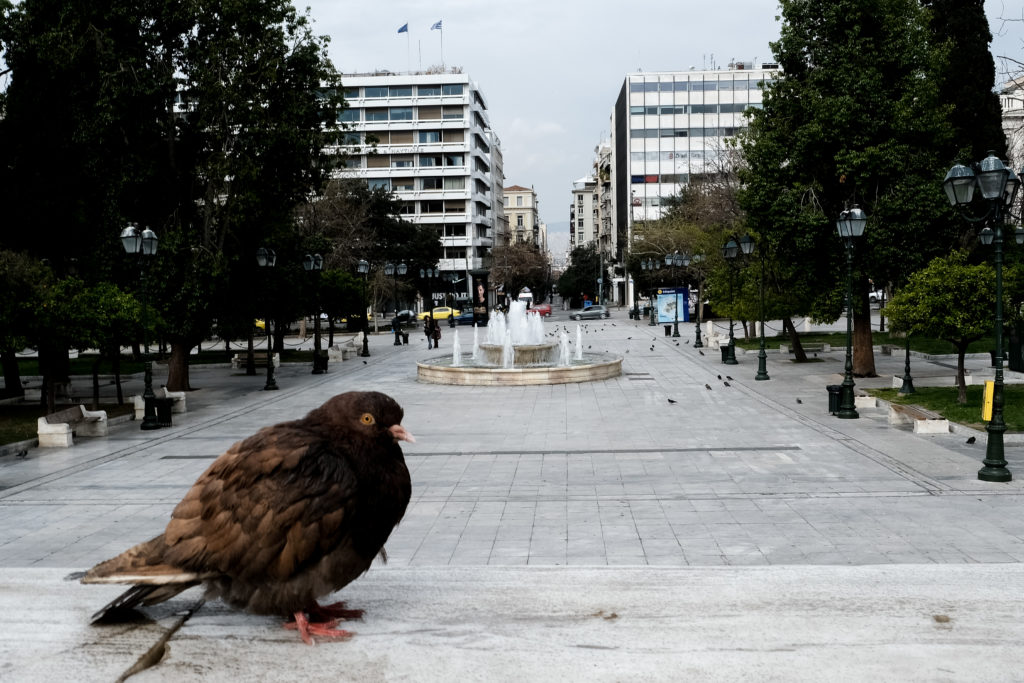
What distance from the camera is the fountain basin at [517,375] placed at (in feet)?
A: 76.5

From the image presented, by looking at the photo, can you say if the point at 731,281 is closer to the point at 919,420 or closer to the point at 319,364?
the point at 319,364

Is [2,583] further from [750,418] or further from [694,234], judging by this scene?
[694,234]

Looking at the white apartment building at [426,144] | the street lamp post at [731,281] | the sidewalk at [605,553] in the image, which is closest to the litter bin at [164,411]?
the sidewalk at [605,553]

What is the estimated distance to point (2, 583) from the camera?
5.48 metres

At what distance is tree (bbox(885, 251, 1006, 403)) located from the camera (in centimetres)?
1628

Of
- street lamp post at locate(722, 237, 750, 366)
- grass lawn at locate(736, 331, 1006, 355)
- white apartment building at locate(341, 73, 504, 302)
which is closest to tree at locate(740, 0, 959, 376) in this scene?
street lamp post at locate(722, 237, 750, 366)

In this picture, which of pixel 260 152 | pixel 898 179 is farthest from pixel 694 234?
pixel 260 152

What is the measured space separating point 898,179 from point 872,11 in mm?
4136

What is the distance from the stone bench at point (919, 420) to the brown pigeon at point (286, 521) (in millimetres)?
12382

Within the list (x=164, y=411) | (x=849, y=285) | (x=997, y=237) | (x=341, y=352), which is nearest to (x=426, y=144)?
(x=341, y=352)

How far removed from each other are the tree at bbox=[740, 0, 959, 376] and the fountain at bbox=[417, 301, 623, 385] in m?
6.18

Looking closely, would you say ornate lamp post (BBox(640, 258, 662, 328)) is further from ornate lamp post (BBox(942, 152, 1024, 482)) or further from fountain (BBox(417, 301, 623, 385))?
ornate lamp post (BBox(942, 152, 1024, 482))

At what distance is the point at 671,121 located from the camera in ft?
303

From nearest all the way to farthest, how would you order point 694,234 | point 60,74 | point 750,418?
point 750,418 → point 60,74 → point 694,234
